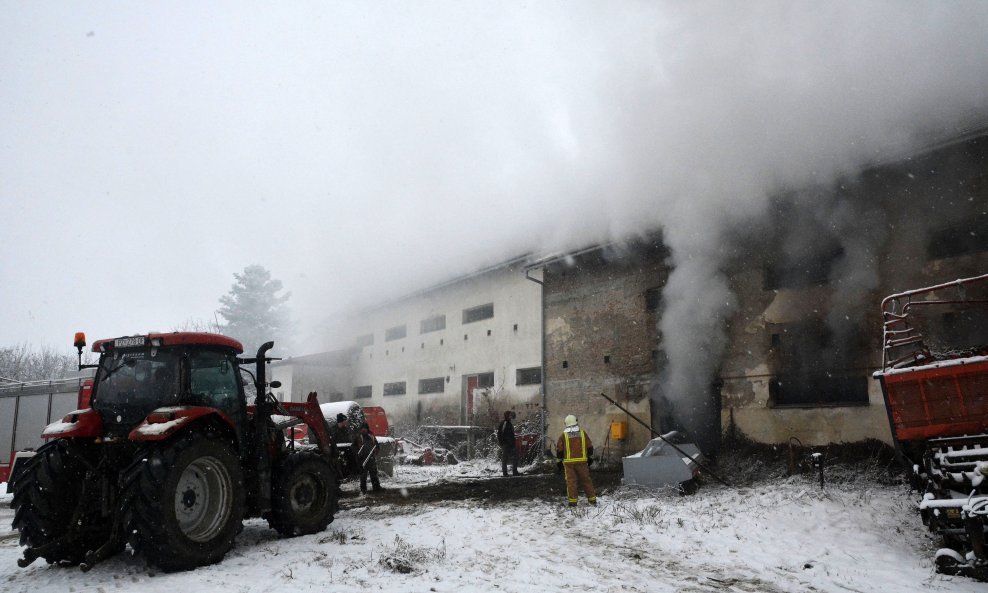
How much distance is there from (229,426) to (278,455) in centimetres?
114

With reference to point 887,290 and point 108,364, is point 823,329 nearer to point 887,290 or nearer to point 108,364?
point 887,290

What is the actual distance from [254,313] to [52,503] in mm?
40440

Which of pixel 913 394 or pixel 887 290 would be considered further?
pixel 887 290

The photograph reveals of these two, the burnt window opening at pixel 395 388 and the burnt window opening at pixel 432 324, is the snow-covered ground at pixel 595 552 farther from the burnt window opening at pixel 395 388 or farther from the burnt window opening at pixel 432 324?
the burnt window opening at pixel 395 388

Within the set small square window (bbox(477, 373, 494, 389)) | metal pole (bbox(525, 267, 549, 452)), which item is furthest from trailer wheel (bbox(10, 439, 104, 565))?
small square window (bbox(477, 373, 494, 389))

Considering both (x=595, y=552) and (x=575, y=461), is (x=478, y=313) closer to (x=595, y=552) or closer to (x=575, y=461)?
(x=575, y=461)

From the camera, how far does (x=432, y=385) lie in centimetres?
2095

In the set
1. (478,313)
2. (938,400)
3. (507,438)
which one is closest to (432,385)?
(478,313)

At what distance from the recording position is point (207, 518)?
564cm

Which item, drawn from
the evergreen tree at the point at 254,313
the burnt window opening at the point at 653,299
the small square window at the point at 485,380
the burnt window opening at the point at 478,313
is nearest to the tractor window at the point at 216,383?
the burnt window opening at the point at 653,299

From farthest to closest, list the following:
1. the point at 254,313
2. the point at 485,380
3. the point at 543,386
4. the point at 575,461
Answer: the point at 254,313 < the point at 485,380 < the point at 543,386 < the point at 575,461

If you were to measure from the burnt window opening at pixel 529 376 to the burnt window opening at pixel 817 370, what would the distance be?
6.91m

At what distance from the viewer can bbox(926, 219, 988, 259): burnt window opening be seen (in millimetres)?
9094

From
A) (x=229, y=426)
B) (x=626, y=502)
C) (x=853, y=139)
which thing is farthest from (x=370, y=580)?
(x=853, y=139)
